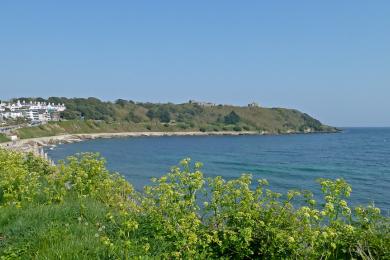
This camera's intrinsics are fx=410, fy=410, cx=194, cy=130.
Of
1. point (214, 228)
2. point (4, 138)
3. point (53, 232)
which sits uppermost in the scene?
point (214, 228)

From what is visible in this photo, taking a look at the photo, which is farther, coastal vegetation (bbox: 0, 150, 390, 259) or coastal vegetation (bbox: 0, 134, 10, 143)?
coastal vegetation (bbox: 0, 134, 10, 143)

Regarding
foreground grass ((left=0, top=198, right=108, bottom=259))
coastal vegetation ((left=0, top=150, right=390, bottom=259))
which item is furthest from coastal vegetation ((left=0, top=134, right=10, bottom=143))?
coastal vegetation ((left=0, top=150, right=390, bottom=259))

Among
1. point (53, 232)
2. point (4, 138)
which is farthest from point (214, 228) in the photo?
point (4, 138)

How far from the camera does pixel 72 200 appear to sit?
12305mm

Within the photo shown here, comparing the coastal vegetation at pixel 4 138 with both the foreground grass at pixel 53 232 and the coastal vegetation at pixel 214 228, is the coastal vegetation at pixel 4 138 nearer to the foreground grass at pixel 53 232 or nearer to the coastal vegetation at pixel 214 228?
the foreground grass at pixel 53 232

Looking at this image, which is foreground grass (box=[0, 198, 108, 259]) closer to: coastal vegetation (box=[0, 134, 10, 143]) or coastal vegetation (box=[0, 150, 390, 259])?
coastal vegetation (box=[0, 150, 390, 259])

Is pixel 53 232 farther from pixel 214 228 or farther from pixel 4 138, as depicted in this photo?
pixel 4 138

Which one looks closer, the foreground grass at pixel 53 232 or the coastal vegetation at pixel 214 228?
the coastal vegetation at pixel 214 228

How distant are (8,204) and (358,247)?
9.75 m

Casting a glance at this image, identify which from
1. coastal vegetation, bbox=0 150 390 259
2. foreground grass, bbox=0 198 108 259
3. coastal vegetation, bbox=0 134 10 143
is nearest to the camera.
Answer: coastal vegetation, bbox=0 150 390 259

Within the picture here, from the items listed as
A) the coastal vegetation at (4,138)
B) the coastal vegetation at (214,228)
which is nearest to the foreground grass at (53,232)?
the coastal vegetation at (214,228)

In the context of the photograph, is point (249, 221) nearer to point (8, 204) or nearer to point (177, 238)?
point (177, 238)

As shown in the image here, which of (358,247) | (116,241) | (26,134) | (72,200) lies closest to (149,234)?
(116,241)

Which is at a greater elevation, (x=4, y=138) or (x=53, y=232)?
(x=53, y=232)
